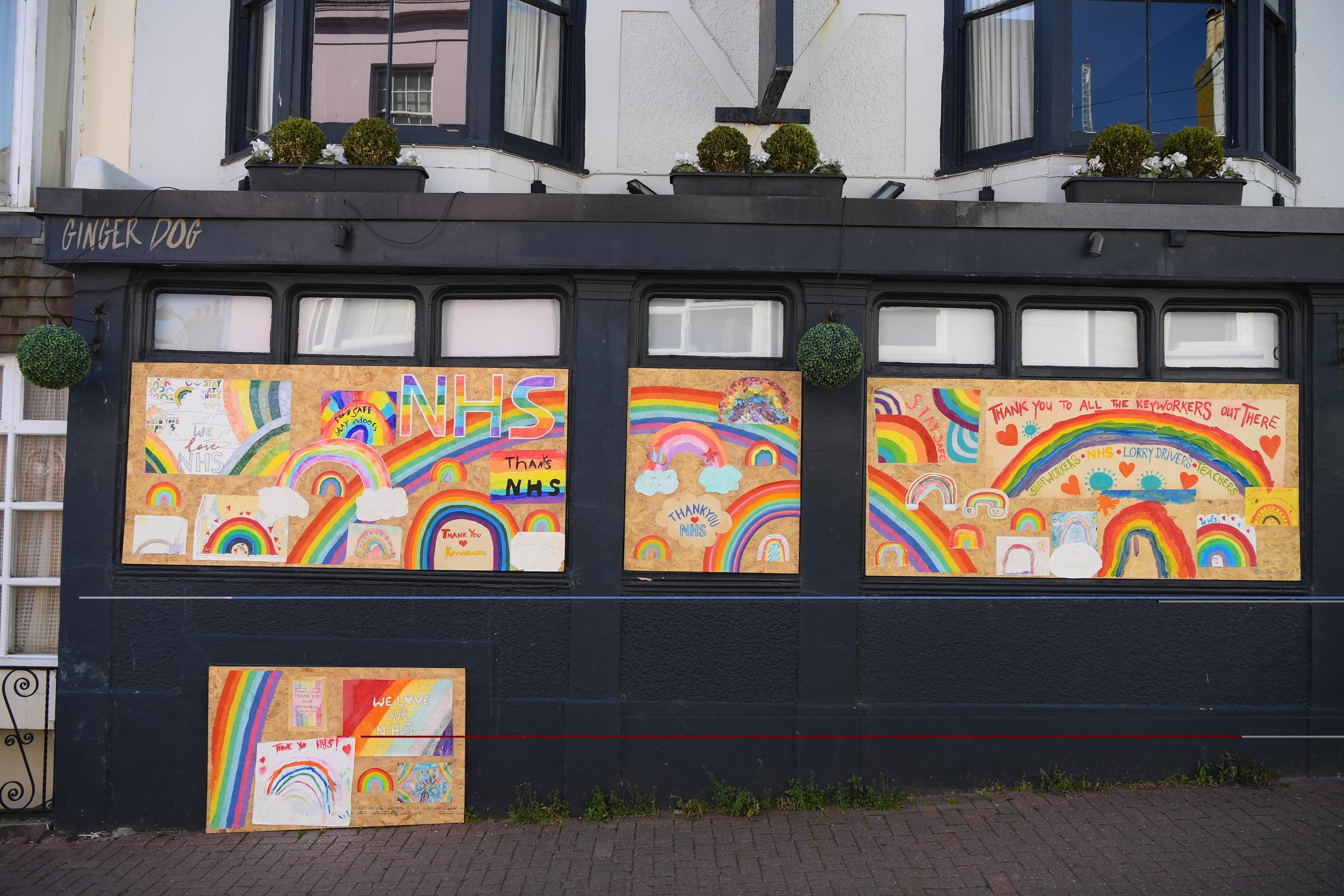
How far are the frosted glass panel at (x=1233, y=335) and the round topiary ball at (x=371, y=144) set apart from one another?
18.8 ft

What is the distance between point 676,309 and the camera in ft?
19.3

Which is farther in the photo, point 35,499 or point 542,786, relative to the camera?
point 35,499

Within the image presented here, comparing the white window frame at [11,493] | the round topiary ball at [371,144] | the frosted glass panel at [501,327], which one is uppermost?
the round topiary ball at [371,144]

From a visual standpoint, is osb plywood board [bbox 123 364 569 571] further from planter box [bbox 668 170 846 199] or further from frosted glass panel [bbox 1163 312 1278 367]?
frosted glass panel [bbox 1163 312 1278 367]

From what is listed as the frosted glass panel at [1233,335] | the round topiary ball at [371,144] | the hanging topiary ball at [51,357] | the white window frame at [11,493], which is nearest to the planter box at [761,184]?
the round topiary ball at [371,144]

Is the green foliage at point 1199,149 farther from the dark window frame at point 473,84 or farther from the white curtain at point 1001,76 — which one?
the dark window frame at point 473,84

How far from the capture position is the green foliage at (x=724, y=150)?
18.9 ft

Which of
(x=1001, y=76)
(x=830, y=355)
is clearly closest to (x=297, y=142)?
(x=830, y=355)

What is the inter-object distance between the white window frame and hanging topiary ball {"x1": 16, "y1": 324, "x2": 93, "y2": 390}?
2.79ft

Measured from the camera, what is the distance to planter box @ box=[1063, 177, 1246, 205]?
578 cm

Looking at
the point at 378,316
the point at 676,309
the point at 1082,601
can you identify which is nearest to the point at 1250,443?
the point at 1082,601

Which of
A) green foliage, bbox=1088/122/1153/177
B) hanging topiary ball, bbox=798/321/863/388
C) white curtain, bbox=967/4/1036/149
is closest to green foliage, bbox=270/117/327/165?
hanging topiary ball, bbox=798/321/863/388

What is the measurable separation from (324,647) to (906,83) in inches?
234

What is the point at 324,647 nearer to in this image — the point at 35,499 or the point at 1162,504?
the point at 35,499
